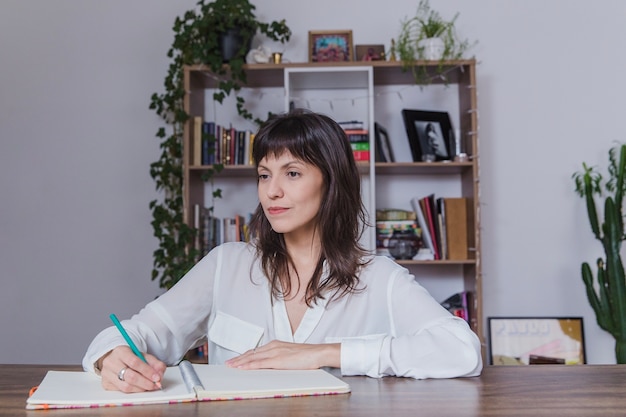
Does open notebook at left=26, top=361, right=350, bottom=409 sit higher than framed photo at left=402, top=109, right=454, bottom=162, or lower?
lower

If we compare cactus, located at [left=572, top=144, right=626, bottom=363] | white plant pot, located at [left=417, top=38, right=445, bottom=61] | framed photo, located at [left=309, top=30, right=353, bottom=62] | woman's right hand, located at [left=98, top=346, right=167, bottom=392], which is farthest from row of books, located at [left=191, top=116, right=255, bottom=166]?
woman's right hand, located at [left=98, top=346, right=167, bottom=392]

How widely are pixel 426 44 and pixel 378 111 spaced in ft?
1.41

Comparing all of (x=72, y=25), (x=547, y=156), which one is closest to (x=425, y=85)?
(x=547, y=156)

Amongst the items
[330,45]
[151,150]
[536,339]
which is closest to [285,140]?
[330,45]

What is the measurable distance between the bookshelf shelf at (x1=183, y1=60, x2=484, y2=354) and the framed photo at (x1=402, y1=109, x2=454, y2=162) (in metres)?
0.07

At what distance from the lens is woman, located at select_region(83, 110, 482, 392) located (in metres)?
1.61

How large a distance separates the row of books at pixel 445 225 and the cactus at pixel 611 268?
0.57m

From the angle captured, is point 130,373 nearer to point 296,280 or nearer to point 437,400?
point 437,400

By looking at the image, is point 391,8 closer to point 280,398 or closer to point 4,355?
point 4,355

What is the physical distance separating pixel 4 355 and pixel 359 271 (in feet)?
8.44

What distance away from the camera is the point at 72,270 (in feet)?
11.9

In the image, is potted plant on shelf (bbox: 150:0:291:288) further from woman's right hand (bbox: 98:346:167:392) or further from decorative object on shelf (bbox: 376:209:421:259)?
woman's right hand (bbox: 98:346:167:392)

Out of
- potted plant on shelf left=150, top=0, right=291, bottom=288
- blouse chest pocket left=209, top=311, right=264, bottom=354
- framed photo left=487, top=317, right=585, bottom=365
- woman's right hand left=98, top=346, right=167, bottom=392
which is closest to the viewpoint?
woman's right hand left=98, top=346, right=167, bottom=392

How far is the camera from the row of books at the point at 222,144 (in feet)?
11.1
